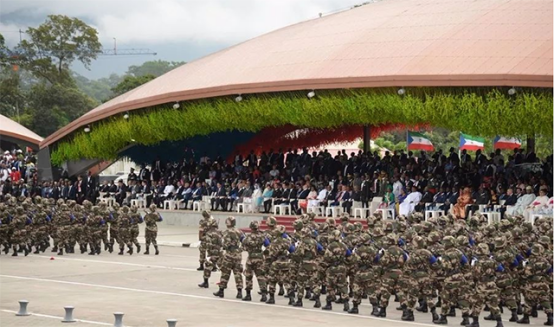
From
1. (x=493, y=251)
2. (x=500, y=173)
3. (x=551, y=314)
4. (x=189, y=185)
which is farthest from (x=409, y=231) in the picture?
(x=189, y=185)

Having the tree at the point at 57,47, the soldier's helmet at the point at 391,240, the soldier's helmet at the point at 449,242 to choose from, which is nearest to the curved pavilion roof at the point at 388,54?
the soldier's helmet at the point at 391,240

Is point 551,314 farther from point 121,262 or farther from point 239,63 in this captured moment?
point 239,63

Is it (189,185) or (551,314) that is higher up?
(189,185)

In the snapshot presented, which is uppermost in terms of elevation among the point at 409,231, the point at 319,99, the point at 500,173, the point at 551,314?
the point at 319,99

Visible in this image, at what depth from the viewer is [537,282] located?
18234mm

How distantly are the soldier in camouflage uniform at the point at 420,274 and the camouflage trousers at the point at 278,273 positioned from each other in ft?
9.13

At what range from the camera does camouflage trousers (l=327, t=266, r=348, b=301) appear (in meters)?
19.5

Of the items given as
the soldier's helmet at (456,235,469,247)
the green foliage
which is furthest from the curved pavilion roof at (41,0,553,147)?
the soldier's helmet at (456,235,469,247)

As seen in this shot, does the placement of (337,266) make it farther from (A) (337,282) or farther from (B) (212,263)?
(B) (212,263)

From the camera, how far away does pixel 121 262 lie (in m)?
27.5

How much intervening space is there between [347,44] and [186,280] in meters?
16.4

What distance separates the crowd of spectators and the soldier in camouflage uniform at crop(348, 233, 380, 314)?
10.4 m

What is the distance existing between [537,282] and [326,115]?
63.2 feet

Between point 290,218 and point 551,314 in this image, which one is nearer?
point 551,314
